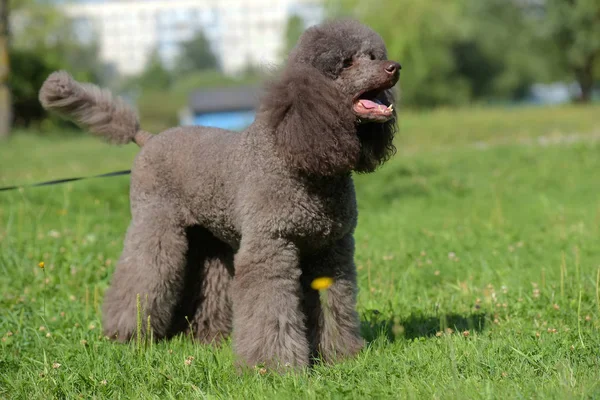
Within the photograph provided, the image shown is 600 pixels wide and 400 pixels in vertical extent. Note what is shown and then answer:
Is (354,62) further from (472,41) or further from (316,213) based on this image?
(472,41)

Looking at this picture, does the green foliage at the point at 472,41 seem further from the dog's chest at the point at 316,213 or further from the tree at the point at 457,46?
the dog's chest at the point at 316,213

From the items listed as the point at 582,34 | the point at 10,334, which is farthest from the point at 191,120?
the point at 10,334

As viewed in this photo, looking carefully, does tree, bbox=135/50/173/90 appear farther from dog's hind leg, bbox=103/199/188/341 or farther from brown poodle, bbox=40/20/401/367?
brown poodle, bbox=40/20/401/367

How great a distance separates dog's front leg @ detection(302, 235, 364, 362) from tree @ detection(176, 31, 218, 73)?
99472 mm

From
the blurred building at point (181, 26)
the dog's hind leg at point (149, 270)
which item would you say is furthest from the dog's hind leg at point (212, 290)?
the blurred building at point (181, 26)

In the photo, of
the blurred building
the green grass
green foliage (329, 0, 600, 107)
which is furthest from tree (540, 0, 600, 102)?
the blurred building

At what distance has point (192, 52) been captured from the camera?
103188 millimetres

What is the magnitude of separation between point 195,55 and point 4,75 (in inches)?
3125

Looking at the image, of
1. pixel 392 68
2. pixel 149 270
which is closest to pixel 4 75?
pixel 149 270

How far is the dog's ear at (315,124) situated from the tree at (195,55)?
99726 millimetres

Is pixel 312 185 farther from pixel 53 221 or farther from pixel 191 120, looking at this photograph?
pixel 191 120

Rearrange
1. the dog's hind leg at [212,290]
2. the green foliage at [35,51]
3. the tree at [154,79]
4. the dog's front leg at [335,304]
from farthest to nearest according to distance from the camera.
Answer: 1. the tree at [154,79]
2. the green foliage at [35,51]
3. the dog's hind leg at [212,290]
4. the dog's front leg at [335,304]

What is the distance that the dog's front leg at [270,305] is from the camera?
12.7ft

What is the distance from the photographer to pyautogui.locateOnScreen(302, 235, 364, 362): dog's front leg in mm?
4188
